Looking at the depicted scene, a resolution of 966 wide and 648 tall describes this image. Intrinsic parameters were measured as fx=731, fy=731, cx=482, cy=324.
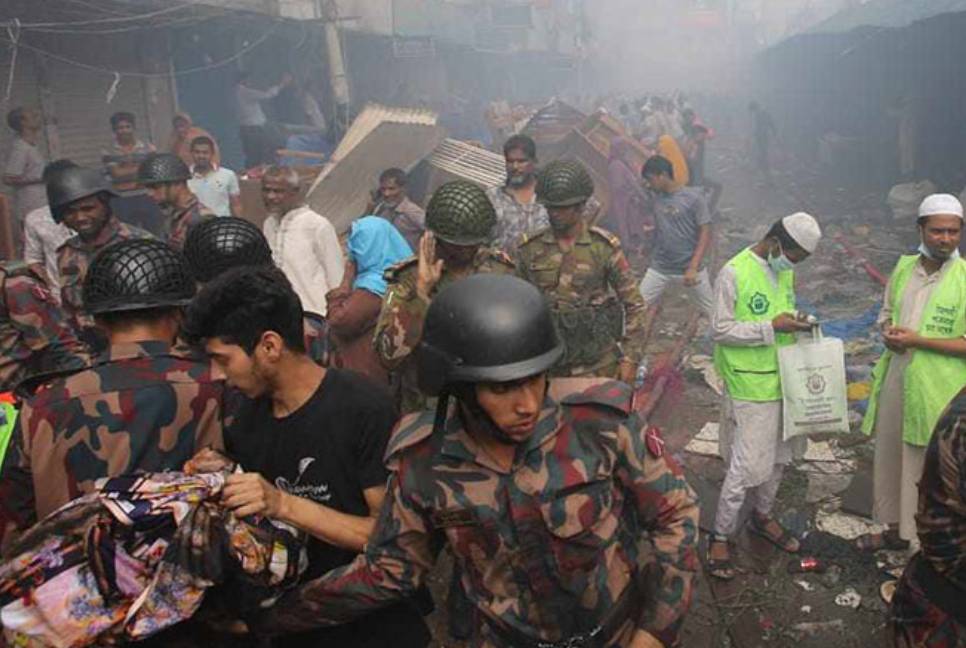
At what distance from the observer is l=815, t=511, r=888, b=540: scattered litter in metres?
4.53

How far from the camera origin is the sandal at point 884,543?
4273mm

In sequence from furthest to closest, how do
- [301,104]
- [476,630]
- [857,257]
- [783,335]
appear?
[301,104] → [857,257] → [783,335] → [476,630]

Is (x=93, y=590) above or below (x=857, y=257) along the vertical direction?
above

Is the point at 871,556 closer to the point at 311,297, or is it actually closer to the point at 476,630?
the point at 476,630

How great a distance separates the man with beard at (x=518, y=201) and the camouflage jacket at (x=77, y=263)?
2824 millimetres

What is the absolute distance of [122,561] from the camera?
1624mm

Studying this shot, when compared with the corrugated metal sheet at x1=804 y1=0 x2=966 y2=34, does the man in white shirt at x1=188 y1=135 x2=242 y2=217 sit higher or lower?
lower

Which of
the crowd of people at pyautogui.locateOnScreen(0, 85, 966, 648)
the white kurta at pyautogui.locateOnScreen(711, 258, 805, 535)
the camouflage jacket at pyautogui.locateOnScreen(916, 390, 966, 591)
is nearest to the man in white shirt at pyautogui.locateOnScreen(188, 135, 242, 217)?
the crowd of people at pyautogui.locateOnScreen(0, 85, 966, 648)

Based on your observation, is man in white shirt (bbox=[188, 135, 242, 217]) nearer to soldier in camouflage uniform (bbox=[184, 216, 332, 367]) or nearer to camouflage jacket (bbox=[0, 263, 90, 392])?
camouflage jacket (bbox=[0, 263, 90, 392])

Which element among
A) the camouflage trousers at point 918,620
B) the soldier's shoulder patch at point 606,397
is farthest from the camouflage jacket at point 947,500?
the soldier's shoulder patch at point 606,397

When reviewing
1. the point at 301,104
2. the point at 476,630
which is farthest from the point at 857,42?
the point at 476,630

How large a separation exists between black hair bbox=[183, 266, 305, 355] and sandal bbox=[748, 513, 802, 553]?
349 cm

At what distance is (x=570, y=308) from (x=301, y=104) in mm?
11634

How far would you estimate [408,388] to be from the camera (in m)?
3.73
